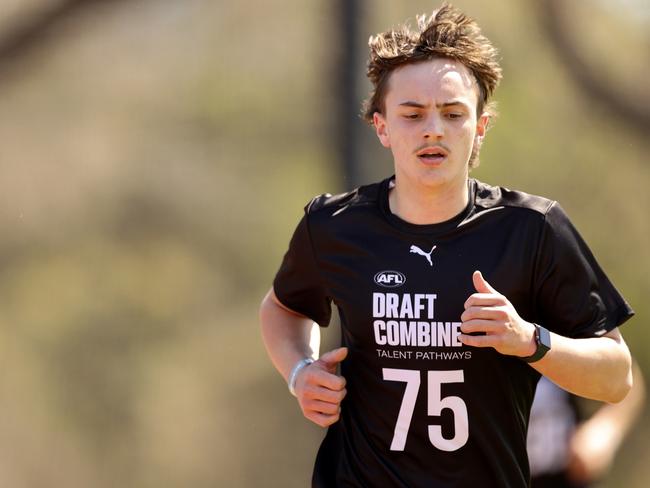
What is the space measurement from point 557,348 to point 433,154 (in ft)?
1.81

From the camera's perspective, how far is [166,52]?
11.8ft

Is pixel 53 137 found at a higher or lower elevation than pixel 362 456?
higher

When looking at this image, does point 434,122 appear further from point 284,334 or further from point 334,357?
point 284,334

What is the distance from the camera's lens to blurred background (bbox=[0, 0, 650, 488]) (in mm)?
3604

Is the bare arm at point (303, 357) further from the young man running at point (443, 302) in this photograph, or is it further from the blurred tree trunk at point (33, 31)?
the blurred tree trunk at point (33, 31)

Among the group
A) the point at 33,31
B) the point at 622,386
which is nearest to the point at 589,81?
the point at 622,386

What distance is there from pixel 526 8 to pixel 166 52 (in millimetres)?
1379

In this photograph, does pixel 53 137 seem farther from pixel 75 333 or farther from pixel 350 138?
pixel 350 138

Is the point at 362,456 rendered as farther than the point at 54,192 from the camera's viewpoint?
No

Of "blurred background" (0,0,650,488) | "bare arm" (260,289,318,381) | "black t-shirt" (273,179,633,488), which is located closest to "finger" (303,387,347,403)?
"black t-shirt" (273,179,633,488)

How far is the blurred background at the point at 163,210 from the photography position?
11.8 feet

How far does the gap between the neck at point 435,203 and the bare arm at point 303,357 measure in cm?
38

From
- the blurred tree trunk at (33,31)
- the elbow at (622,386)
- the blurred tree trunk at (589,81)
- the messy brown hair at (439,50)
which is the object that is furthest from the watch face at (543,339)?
the blurred tree trunk at (33,31)

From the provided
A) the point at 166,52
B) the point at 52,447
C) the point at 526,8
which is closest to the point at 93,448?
the point at 52,447
